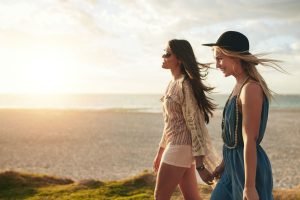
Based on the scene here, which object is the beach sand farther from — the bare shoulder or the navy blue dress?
the bare shoulder

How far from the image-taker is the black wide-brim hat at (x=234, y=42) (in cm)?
397

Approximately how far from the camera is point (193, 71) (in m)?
5.13

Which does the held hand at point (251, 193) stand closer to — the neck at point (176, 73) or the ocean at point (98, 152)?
the neck at point (176, 73)

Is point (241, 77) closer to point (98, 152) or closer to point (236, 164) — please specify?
point (236, 164)

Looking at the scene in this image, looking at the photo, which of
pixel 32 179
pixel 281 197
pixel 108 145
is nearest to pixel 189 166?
pixel 281 197

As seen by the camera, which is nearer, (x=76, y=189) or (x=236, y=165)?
(x=236, y=165)

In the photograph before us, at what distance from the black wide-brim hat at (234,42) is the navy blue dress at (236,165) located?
43 centimetres

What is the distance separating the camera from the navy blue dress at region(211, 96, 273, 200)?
12.5ft

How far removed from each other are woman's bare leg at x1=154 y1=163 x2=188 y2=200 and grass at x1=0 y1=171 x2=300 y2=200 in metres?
3.44

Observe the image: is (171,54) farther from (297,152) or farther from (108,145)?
Answer: (108,145)

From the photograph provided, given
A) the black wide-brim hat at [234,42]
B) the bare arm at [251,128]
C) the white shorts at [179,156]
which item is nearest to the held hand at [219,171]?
the white shorts at [179,156]

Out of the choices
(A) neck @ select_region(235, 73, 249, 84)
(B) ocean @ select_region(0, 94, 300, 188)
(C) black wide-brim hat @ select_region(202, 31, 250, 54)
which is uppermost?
(C) black wide-brim hat @ select_region(202, 31, 250, 54)

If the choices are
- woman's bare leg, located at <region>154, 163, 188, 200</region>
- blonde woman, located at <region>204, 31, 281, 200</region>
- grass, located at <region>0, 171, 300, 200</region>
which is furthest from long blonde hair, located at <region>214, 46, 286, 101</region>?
grass, located at <region>0, 171, 300, 200</region>

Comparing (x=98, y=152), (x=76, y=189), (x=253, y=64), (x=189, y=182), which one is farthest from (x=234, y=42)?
(x=98, y=152)
